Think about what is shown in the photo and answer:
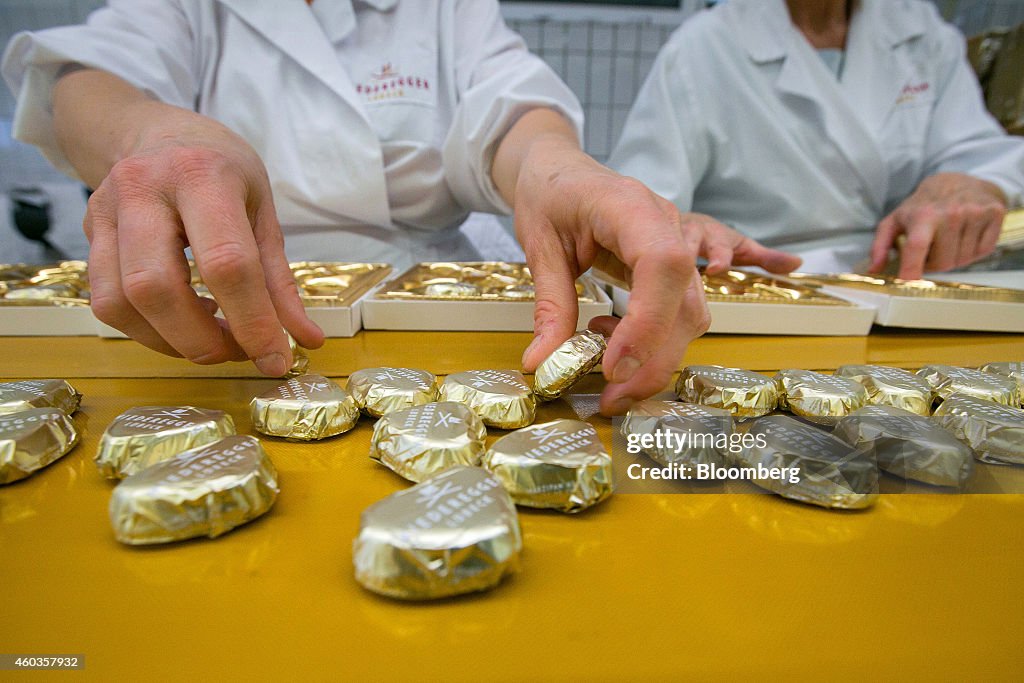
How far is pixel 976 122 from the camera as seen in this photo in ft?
5.40

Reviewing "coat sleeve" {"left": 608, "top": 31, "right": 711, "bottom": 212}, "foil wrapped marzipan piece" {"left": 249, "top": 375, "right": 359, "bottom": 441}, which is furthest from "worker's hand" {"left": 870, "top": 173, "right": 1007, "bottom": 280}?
"foil wrapped marzipan piece" {"left": 249, "top": 375, "right": 359, "bottom": 441}

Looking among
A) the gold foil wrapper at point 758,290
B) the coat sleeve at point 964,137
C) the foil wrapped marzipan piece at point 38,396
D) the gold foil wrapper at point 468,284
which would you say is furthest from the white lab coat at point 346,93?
the coat sleeve at point 964,137

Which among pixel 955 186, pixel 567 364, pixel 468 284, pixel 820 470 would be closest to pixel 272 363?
pixel 567 364

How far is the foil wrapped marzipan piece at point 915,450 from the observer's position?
1.63ft

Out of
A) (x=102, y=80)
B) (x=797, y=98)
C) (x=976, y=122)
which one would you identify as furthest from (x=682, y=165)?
(x=102, y=80)

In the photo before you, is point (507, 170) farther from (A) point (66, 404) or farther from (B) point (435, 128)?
(A) point (66, 404)

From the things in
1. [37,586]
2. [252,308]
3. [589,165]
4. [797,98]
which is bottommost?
[37,586]

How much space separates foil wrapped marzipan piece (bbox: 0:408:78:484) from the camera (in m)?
0.47

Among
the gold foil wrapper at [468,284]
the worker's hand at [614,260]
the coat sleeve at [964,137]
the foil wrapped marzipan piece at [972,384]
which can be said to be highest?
the coat sleeve at [964,137]

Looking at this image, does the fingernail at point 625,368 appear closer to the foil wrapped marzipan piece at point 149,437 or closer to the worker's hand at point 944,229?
the foil wrapped marzipan piece at point 149,437

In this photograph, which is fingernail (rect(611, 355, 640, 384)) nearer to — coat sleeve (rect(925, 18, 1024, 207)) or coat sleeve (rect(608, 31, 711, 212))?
coat sleeve (rect(608, 31, 711, 212))

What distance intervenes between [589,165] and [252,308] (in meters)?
0.43

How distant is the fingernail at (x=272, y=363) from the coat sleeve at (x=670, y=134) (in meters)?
1.20

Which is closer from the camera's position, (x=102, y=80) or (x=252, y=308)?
(x=252, y=308)
